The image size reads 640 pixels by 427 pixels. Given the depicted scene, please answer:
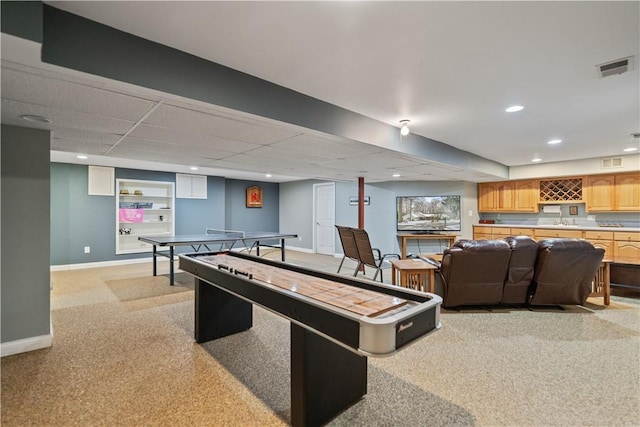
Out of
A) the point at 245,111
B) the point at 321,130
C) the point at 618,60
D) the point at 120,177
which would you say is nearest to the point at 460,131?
the point at 618,60

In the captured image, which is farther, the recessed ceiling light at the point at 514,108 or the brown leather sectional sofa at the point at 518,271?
the brown leather sectional sofa at the point at 518,271

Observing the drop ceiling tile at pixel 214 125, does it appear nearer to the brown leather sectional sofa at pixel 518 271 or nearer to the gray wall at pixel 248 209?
the brown leather sectional sofa at pixel 518 271

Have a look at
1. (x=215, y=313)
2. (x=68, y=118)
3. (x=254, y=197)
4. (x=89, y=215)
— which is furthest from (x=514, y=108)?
(x=89, y=215)

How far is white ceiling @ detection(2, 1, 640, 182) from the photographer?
1643mm

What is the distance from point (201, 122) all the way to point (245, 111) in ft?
1.69

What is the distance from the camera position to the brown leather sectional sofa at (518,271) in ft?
10.7

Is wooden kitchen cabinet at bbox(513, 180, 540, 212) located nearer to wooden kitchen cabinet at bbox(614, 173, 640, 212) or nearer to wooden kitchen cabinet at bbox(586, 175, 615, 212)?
wooden kitchen cabinet at bbox(586, 175, 615, 212)

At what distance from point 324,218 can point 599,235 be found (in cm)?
599

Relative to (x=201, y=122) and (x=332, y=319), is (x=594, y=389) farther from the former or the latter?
(x=201, y=122)

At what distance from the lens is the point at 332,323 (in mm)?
1389

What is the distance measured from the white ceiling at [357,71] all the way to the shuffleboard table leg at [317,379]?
5.95 feet

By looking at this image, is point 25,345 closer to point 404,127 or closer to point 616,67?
point 404,127

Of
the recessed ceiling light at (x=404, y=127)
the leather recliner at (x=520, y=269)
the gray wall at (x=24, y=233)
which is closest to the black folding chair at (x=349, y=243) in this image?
the recessed ceiling light at (x=404, y=127)

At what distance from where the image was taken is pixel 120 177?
657cm
